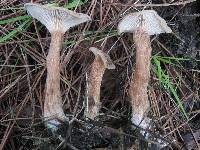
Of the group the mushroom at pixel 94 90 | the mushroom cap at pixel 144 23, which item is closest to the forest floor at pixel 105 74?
the mushroom at pixel 94 90

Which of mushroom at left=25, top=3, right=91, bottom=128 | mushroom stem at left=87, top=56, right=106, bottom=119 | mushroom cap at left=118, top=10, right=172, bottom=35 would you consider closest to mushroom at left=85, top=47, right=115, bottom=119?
mushroom stem at left=87, top=56, right=106, bottom=119

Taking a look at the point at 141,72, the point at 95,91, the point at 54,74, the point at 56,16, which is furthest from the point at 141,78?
the point at 56,16

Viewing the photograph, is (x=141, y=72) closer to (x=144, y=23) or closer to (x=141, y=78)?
(x=141, y=78)

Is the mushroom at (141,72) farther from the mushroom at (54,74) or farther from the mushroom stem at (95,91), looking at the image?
the mushroom at (54,74)

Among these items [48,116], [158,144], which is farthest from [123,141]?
[48,116]

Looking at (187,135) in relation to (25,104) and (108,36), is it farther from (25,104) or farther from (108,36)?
(25,104)

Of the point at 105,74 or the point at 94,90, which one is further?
the point at 105,74
